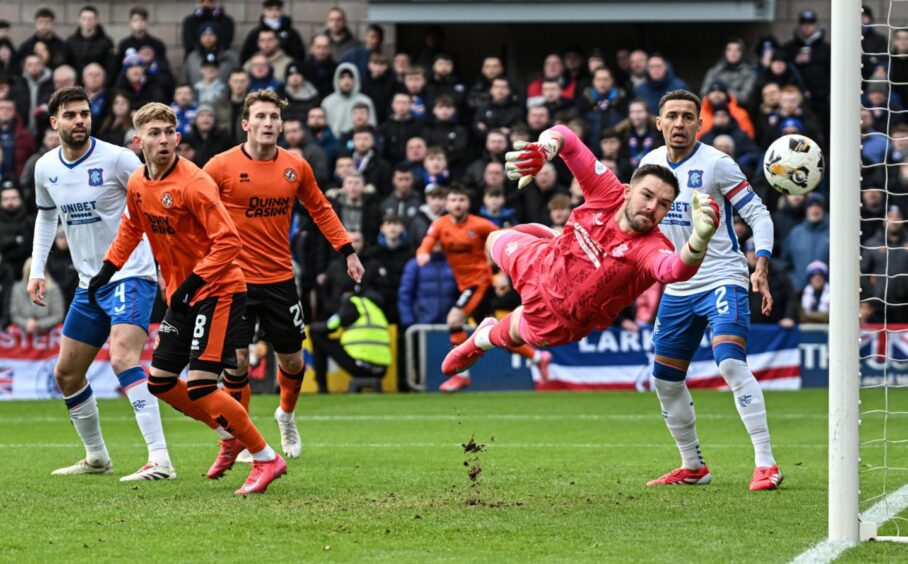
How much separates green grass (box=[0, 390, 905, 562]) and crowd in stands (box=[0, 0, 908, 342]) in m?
4.28

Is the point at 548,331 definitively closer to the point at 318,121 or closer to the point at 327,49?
the point at 318,121

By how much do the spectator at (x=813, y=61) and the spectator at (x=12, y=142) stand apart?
11156mm

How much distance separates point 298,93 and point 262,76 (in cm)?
58

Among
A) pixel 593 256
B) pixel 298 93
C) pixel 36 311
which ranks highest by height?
pixel 298 93

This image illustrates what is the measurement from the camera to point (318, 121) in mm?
19969

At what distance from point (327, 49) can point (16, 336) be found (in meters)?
6.46

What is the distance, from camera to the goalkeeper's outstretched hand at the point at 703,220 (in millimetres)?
7113

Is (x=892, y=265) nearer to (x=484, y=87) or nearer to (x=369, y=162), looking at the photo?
(x=484, y=87)

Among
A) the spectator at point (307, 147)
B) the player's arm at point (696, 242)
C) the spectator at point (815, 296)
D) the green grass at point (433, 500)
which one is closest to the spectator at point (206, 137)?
the spectator at point (307, 147)

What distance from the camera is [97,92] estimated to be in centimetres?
2075

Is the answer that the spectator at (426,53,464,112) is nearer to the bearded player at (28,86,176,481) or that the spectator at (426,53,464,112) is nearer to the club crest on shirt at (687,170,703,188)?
the bearded player at (28,86,176,481)

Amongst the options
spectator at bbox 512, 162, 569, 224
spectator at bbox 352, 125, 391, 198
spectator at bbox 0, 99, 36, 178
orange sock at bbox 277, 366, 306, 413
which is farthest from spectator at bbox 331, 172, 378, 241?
orange sock at bbox 277, 366, 306, 413

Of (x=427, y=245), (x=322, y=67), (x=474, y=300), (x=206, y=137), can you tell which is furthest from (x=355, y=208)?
(x=322, y=67)

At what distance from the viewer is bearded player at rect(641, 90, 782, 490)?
31.0ft
